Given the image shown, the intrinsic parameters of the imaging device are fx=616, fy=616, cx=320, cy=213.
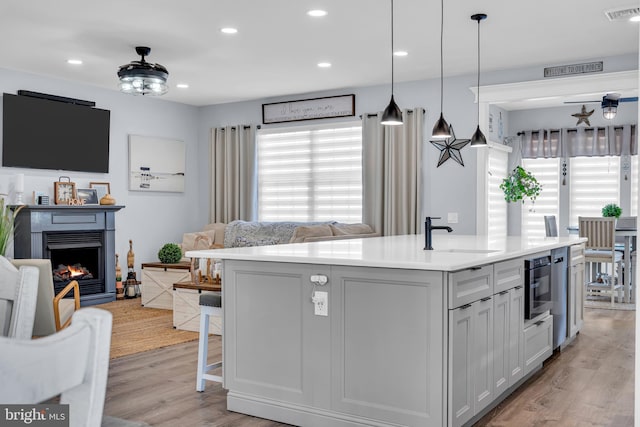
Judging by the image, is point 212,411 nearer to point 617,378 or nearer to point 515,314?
point 515,314

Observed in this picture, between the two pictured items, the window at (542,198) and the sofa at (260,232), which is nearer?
the sofa at (260,232)

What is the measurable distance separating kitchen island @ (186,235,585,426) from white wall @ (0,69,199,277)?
4.47 metres

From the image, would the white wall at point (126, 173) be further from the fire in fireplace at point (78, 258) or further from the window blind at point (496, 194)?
the window blind at point (496, 194)

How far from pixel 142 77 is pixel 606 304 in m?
5.60

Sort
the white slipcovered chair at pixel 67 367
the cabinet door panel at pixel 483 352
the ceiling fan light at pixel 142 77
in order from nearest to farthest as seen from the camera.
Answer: the white slipcovered chair at pixel 67 367 → the cabinet door panel at pixel 483 352 → the ceiling fan light at pixel 142 77

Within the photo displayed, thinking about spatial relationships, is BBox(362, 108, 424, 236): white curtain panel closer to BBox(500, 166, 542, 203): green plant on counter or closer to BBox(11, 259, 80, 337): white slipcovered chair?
BBox(500, 166, 542, 203): green plant on counter

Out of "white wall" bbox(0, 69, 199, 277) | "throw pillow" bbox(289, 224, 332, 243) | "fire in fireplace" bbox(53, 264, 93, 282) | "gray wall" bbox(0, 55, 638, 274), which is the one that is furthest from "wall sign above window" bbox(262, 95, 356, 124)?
"fire in fireplace" bbox(53, 264, 93, 282)

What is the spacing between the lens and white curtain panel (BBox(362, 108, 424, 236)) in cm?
713

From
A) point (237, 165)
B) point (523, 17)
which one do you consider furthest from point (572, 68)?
point (237, 165)

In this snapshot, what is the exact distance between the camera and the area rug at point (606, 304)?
6.85 metres

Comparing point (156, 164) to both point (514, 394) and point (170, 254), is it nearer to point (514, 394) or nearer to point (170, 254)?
point (170, 254)

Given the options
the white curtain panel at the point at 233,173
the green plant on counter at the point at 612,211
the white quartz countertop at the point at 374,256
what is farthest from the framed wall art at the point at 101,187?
the green plant on counter at the point at 612,211

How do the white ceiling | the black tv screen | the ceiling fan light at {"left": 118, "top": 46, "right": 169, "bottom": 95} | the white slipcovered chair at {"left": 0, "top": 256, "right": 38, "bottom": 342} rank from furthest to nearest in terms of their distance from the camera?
the black tv screen < the ceiling fan light at {"left": 118, "top": 46, "right": 169, "bottom": 95} < the white ceiling < the white slipcovered chair at {"left": 0, "top": 256, "right": 38, "bottom": 342}

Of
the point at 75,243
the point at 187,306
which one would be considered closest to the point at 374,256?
the point at 187,306
